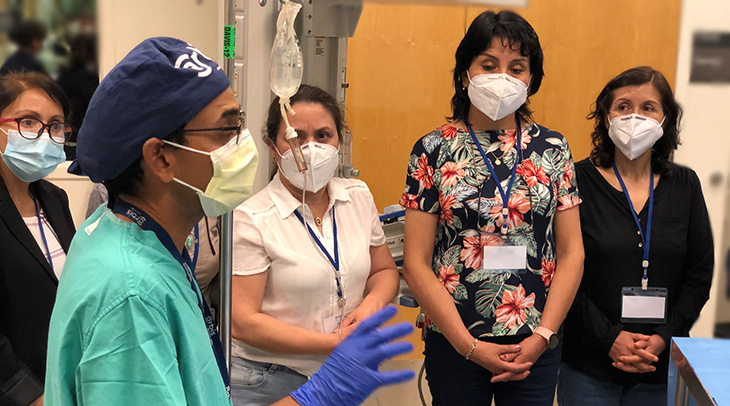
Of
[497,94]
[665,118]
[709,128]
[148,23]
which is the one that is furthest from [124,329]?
[709,128]

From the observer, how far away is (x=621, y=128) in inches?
82.0

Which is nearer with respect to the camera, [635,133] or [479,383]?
[479,383]

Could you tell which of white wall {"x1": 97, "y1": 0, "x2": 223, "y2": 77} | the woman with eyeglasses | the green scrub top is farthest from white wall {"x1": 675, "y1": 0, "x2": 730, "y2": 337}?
the green scrub top

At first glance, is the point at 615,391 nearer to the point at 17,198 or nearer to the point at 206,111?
the point at 206,111

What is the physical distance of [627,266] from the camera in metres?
2.03

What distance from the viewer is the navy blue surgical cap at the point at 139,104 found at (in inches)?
37.6

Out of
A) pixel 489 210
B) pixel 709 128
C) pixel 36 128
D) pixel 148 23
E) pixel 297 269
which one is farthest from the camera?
pixel 709 128

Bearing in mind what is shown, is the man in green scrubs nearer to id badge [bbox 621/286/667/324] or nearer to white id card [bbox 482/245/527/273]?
white id card [bbox 482/245/527/273]

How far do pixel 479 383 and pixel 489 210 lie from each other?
475 mm

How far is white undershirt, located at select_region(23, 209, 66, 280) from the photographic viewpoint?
184 cm

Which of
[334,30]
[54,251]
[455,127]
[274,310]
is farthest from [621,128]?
[54,251]

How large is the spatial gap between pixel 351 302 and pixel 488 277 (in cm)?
37

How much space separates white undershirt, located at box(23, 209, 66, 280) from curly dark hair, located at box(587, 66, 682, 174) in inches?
62.7

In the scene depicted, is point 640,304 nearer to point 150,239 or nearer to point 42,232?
point 150,239
